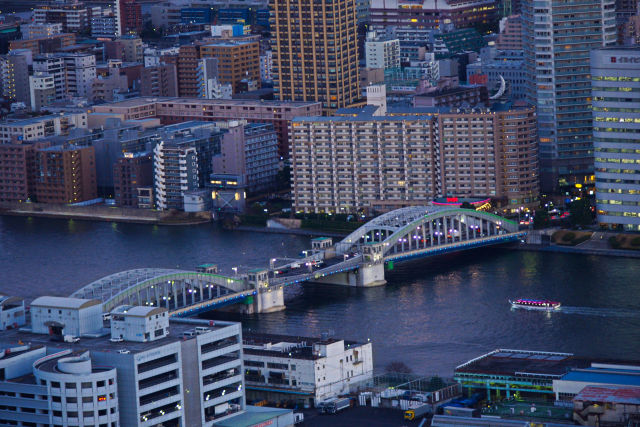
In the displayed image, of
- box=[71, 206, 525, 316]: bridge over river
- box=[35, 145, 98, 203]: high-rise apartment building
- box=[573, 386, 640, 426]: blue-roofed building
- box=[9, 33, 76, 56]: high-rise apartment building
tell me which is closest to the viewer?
box=[573, 386, 640, 426]: blue-roofed building

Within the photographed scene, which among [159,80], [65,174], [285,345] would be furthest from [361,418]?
[159,80]

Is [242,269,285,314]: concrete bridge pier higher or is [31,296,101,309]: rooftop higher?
[31,296,101,309]: rooftop

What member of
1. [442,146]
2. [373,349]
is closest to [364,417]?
[373,349]

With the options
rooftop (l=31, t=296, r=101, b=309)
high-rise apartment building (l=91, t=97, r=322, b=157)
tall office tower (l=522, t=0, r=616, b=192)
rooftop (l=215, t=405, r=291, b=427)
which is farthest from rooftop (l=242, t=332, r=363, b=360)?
high-rise apartment building (l=91, t=97, r=322, b=157)

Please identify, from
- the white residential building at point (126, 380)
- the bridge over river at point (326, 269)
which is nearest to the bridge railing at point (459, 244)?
the bridge over river at point (326, 269)

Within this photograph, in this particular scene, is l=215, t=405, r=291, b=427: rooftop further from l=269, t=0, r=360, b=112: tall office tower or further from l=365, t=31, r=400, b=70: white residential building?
l=365, t=31, r=400, b=70: white residential building
